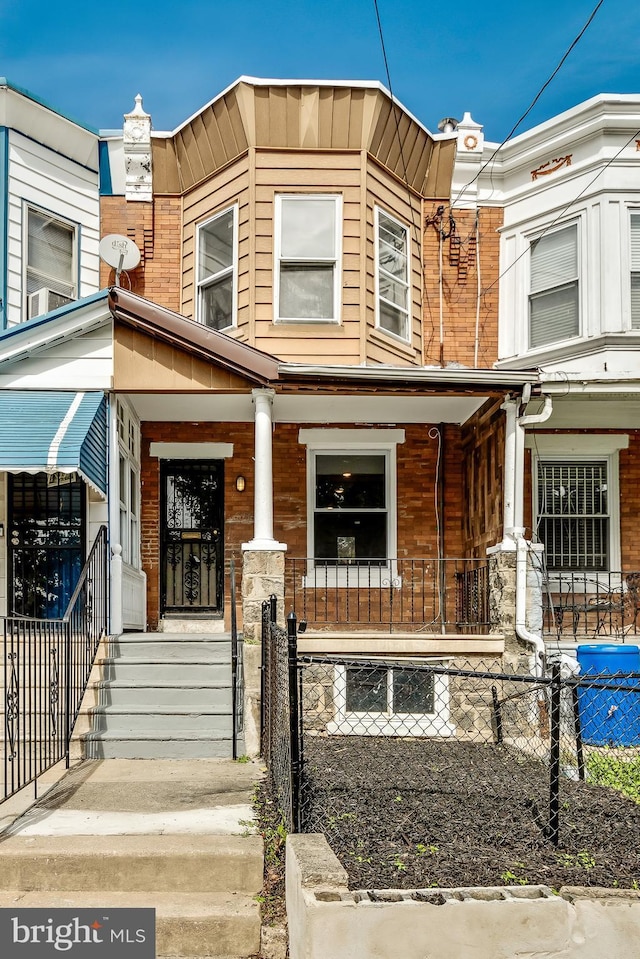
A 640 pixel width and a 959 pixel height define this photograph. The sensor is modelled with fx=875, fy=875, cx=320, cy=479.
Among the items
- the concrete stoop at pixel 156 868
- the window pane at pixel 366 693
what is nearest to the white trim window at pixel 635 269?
the window pane at pixel 366 693

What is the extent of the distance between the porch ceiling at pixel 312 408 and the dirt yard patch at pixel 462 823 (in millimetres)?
4383

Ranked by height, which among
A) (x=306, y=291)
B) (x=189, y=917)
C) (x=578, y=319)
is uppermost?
(x=306, y=291)

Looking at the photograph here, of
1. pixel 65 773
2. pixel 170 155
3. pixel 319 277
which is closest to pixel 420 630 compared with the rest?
pixel 319 277

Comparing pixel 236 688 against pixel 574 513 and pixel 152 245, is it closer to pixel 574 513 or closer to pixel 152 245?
pixel 574 513

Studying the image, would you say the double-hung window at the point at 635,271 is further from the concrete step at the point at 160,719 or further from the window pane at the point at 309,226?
the concrete step at the point at 160,719

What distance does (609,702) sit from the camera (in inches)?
350

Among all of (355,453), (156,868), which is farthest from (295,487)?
(156,868)

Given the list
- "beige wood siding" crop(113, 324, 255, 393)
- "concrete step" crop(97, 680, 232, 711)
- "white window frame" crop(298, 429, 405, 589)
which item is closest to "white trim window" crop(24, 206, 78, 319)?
"beige wood siding" crop(113, 324, 255, 393)

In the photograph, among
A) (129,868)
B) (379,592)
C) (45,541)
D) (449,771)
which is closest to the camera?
(129,868)

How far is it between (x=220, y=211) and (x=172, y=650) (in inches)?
240

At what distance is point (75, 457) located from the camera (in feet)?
26.6

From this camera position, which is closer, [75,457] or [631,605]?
[75,457]

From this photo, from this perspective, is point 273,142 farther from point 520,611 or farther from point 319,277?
point 520,611

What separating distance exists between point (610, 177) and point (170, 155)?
5.96m
